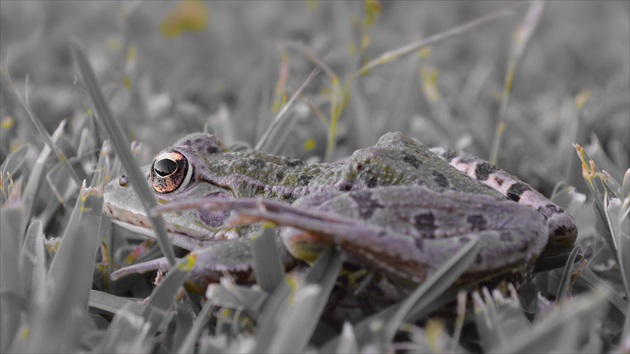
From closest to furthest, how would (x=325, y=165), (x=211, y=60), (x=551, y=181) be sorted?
(x=325, y=165) < (x=551, y=181) < (x=211, y=60)

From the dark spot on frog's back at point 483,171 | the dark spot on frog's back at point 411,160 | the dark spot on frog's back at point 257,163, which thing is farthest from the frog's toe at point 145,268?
the dark spot on frog's back at point 483,171

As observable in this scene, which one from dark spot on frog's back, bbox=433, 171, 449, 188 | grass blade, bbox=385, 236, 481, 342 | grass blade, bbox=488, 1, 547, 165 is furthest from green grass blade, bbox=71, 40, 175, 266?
grass blade, bbox=488, 1, 547, 165

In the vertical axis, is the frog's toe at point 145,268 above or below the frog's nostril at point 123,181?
below

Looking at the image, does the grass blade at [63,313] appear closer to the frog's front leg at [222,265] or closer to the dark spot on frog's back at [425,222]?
the frog's front leg at [222,265]

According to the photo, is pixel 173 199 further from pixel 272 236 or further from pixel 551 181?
pixel 551 181

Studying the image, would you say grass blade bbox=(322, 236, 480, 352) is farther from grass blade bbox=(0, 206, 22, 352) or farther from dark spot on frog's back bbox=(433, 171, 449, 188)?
grass blade bbox=(0, 206, 22, 352)

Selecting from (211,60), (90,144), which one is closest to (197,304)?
(90,144)

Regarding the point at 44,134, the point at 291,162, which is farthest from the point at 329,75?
the point at 44,134
